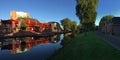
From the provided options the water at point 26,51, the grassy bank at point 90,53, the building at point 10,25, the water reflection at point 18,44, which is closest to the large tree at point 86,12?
the water reflection at point 18,44

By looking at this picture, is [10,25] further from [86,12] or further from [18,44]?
[18,44]

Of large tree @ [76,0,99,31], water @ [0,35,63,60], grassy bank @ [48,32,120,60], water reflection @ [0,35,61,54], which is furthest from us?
large tree @ [76,0,99,31]

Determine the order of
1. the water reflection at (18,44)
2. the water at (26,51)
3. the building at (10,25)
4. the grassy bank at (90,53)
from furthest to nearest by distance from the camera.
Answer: the building at (10,25) < the water reflection at (18,44) < the water at (26,51) < the grassy bank at (90,53)

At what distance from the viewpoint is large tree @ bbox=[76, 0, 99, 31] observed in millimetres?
72625

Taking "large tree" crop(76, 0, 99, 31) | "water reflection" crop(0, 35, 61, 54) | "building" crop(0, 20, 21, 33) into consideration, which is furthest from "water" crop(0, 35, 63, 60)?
"building" crop(0, 20, 21, 33)

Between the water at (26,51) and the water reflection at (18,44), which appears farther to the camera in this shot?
the water reflection at (18,44)

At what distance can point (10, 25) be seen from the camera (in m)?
139

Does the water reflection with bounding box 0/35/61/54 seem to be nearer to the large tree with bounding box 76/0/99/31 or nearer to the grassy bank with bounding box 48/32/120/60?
the grassy bank with bounding box 48/32/120/60

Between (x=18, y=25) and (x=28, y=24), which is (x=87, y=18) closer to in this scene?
(x=18, y=25)

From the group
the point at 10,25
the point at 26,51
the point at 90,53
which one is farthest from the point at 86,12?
the point at 10,25

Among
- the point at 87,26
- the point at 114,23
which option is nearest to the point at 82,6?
the point at 87,26

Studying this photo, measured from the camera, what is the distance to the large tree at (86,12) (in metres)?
72.6

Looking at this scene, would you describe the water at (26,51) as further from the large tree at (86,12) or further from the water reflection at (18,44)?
the large tree at (86,12)

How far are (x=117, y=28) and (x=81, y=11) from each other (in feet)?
43.6
